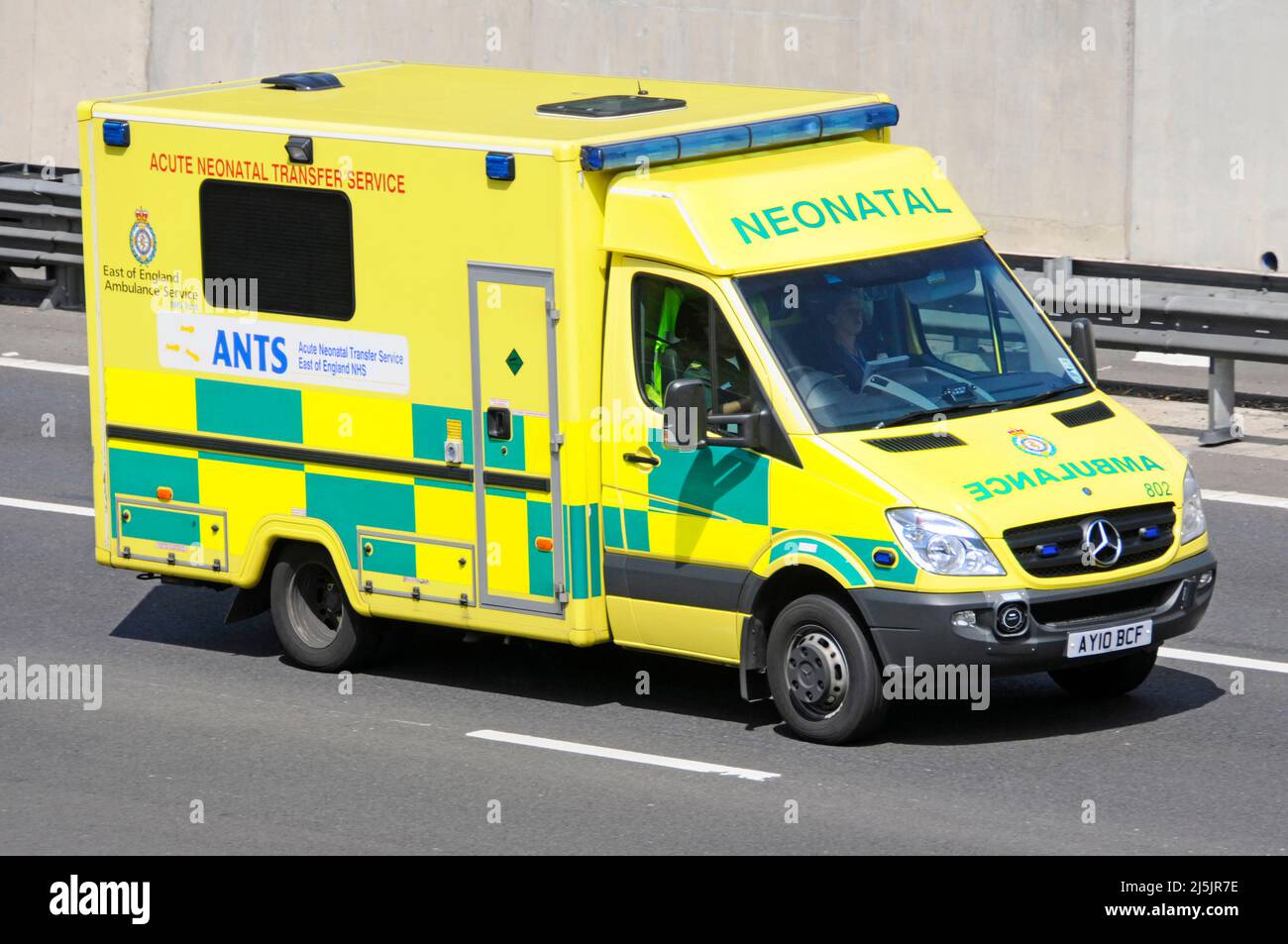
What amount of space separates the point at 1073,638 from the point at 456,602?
2.85 m

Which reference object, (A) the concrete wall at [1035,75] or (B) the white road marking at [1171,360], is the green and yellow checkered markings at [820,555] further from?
(A) the concrete wall at [1035,75]

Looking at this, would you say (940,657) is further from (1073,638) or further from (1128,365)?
(1128,365)

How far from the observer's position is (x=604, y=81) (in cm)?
1193

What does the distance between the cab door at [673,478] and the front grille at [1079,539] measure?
1.11 meters

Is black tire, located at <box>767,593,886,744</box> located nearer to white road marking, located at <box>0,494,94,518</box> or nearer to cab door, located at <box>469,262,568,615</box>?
cab door, located at <box>469,262,568,615</box>

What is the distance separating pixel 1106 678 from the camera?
10.4m

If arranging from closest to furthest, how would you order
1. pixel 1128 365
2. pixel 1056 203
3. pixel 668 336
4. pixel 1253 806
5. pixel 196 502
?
pixel 1253 806, pixel 668 336, pixel 196 502, pixel 1128 365, pixel 1056 203

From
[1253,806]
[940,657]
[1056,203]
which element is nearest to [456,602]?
[940,657]

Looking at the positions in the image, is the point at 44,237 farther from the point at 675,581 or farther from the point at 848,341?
the point at 848,341

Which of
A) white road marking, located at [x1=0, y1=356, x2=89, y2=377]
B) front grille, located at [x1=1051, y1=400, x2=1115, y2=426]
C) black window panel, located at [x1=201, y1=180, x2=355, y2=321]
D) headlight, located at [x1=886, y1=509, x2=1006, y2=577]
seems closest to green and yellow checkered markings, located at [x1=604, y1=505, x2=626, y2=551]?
headlight, located at [x1=886, y1=509, x2=1006, y2=577]

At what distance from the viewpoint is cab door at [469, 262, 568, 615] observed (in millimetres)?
10125

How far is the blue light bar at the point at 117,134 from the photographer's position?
1133 cm

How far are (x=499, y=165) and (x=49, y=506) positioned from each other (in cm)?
560

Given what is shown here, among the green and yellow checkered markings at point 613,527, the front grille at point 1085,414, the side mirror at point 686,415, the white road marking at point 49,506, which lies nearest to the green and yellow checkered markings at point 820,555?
the side mirror at point 686,415
